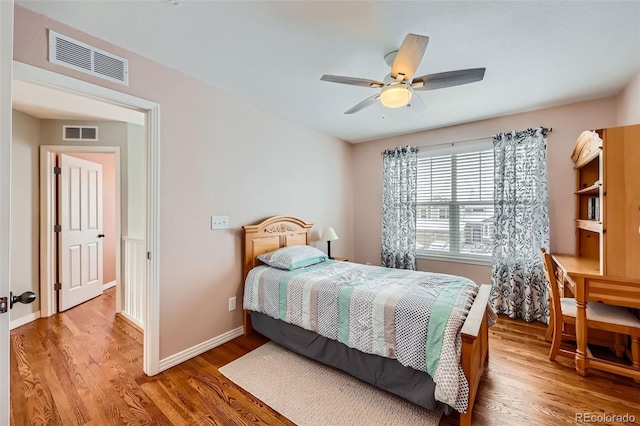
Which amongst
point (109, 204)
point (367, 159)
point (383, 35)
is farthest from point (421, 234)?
point (109, 204)

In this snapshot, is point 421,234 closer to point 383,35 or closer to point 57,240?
point 383,35

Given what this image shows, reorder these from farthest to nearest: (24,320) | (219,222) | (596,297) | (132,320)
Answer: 1. (132,320)
2. (24,320)
3. (219,222)
4. (596,297)

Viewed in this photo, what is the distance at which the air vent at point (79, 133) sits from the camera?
10.8 ft

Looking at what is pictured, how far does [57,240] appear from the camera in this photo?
11.0 feet

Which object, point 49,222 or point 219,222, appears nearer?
point 219,222

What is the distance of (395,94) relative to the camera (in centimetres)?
188

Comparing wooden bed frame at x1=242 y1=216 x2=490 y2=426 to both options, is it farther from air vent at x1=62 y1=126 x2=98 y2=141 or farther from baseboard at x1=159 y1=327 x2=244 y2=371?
air vent at x1=62 y1=126 x2=98 y2=141

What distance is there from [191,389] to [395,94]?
259cm

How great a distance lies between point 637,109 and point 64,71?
4.40 meters

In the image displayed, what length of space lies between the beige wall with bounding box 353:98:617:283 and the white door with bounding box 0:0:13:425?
13.2 feet

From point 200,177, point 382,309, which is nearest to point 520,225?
point 382,309

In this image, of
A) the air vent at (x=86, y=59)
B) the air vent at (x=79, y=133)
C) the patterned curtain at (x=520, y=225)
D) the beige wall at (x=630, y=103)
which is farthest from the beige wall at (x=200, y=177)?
the beige wall at (x=630, y=103)

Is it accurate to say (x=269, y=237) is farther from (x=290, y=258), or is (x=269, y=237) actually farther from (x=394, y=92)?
(x=394, y=92)

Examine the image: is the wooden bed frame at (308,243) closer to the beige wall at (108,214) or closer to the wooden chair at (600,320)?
the wooden chair at (600,320)
